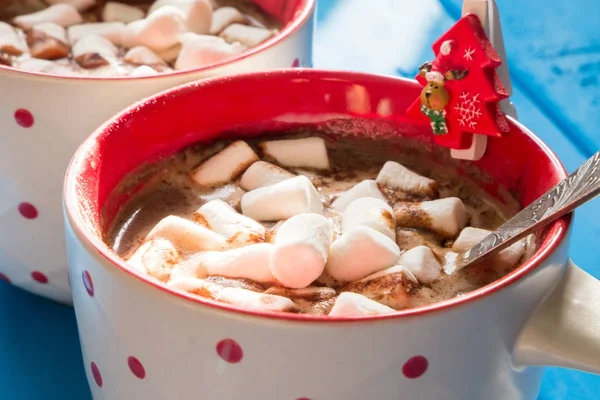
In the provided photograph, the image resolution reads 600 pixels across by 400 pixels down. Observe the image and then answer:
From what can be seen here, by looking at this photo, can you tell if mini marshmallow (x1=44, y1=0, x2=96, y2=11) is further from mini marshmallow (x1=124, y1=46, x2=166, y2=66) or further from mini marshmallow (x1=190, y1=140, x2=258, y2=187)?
mini marshmallow (x1=190, y1=140, x2=258, y2=187)

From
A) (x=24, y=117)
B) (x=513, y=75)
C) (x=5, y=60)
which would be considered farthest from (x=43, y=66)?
(x=513, y=75)

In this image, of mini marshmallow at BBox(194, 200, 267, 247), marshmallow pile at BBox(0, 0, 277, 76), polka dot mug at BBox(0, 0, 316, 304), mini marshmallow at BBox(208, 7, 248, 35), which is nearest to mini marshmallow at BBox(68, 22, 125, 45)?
marshmallow pile at BBox(0, 0, 277, 76)

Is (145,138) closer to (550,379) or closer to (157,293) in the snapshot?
(157,293)

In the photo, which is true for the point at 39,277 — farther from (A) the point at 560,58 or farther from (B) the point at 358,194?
(A) the point at 560,58

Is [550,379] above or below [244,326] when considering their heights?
below

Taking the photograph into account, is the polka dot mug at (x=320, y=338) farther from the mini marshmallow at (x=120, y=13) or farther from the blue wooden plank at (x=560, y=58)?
the blue wooden plank at (x=560, y=58)

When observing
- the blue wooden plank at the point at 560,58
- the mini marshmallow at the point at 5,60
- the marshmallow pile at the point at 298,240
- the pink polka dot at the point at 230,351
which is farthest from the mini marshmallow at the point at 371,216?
the blue wooden plank at the point at 560,58

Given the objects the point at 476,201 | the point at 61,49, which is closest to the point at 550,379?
the point at 476,201
